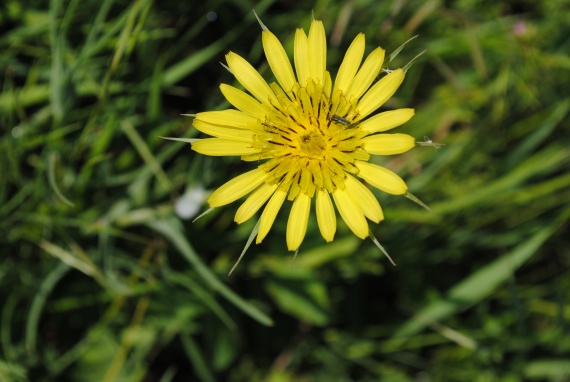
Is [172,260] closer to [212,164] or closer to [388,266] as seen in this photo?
[212,164]

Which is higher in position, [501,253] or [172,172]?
[172,172]

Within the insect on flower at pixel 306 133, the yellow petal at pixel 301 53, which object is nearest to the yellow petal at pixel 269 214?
the insect on flower at pixel 306 133

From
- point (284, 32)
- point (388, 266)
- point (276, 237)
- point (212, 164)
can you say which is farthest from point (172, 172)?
point (388, 266)

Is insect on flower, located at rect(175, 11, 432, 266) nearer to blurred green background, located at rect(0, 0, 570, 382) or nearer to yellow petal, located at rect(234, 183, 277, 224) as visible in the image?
yellow petal, located at rect(234, 183, 277, 224)

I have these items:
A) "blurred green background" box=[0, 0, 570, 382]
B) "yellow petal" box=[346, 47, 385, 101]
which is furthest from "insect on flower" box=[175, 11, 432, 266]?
"blurred green background" box=[0, 0, 570, 382]

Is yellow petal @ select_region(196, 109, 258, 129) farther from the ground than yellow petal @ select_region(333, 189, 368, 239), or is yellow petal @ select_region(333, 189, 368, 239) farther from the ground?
yellow petal @ select_region(196, 109, 258, 129)

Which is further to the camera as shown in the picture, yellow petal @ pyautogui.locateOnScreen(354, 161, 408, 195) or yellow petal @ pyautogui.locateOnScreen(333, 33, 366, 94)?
yellow petal @ pyautogui.locateOnScreen(333, 33, 366, 94)

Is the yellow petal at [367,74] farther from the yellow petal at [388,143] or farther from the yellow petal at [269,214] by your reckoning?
the yellow petal at [269,214]
